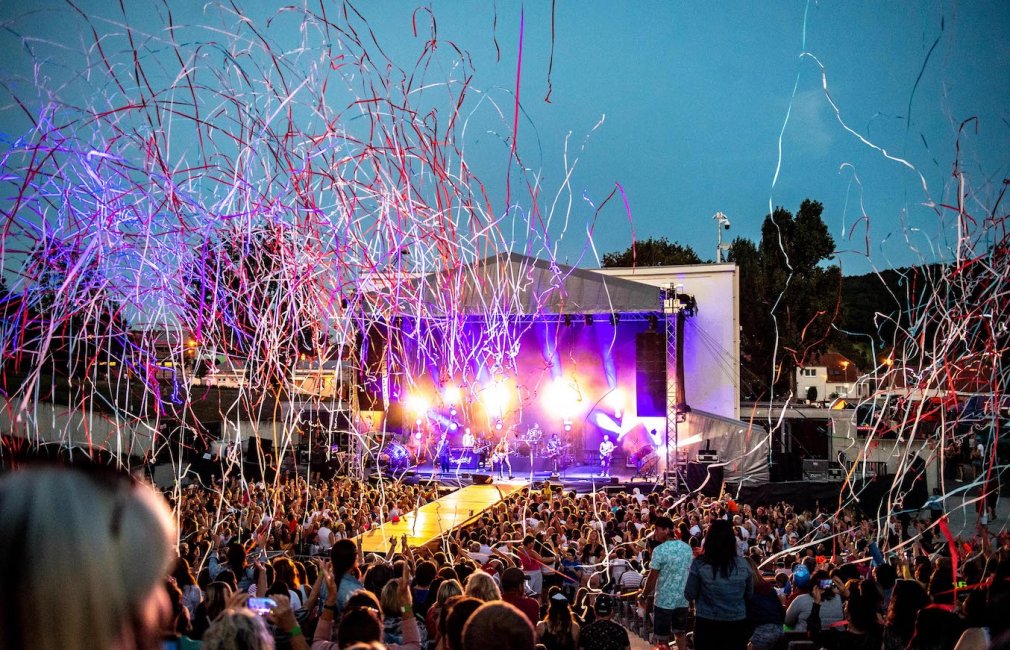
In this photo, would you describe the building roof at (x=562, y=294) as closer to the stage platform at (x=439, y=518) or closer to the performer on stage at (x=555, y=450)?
the performer on stage at (x=555, y=450)

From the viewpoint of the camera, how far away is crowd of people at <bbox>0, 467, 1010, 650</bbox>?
0.86 metres

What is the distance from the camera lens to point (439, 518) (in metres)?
8.95

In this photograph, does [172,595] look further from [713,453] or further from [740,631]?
[713,453]

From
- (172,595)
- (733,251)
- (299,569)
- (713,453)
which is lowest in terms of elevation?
(713,453)

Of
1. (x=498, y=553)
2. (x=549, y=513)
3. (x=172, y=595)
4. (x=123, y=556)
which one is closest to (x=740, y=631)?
(x=498, y=553)

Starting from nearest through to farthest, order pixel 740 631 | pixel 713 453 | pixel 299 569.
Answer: pixel 740 631
pixel 299 569
pixel 713 453

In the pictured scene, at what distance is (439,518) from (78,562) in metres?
8.38

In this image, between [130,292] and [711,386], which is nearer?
[130,292]

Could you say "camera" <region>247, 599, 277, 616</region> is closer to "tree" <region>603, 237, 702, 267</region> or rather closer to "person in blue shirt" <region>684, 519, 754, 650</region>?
"person in blue shirt" <region>684, 519, 754, 650</region>

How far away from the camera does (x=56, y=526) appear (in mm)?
860

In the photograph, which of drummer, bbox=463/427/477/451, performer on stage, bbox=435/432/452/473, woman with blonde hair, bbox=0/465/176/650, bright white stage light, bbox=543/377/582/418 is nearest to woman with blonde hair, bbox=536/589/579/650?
woman with blonde hair, bbox=0/465/176/650

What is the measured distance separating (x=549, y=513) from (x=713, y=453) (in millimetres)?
8818

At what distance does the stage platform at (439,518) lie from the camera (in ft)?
26.3

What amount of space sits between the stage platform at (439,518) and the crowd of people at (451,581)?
0.80 ft
